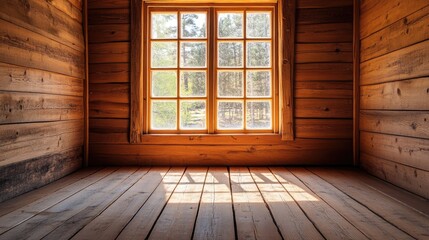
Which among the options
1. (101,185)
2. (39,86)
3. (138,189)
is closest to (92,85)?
(39,86)

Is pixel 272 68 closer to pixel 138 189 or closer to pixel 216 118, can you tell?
pixel 216 118

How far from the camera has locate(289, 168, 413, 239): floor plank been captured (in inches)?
70.5

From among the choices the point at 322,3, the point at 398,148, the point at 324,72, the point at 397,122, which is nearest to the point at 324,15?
the point at 322,3

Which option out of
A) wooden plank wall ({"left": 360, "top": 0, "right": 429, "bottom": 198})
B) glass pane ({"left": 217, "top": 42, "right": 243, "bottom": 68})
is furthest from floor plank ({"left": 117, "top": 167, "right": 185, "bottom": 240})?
wooden plank wall ({"left": 360, "top": 0, "right": 429, "bottom": 198})

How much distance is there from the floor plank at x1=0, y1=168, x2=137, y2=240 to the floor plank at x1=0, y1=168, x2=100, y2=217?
0.26 meters

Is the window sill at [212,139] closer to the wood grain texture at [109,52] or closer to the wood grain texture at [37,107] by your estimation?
the wood grain texture at [37,107]

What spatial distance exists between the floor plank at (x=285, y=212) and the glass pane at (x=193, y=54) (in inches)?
62.9

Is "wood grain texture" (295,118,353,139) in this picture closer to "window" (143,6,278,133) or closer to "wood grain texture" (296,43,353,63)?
"window" (143,6,278,133)

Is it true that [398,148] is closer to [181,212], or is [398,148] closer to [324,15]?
[324,15]

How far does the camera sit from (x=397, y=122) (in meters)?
3.02

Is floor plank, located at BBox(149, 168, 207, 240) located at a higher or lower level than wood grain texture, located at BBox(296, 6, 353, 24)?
lower

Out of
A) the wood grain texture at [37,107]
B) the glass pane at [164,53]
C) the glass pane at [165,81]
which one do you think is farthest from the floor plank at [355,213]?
the wood grain texture at [37,107]

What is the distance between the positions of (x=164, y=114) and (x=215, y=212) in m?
2.14

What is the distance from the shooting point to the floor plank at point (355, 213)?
1.79m
